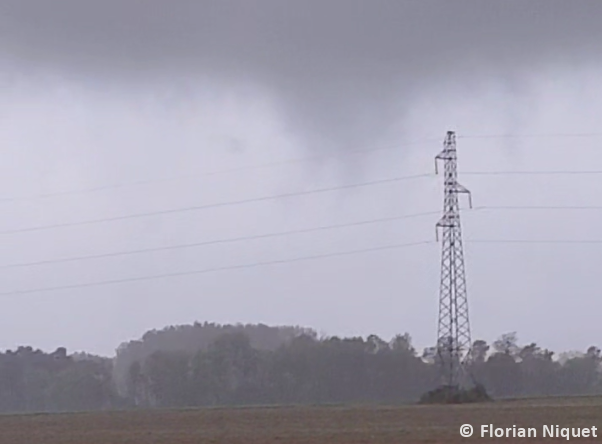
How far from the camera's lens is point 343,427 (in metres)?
48.7

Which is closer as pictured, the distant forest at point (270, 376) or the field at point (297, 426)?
the field at point (297, 426)

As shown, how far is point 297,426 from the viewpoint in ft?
167

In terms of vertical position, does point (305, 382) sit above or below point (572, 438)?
above

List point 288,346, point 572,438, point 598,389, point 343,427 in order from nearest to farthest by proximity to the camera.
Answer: point 572,438
point 343,427
point 598,389
point 288,346

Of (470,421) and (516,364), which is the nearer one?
(470,421)

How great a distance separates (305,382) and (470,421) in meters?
59.1

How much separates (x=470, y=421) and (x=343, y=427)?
5.39 meters

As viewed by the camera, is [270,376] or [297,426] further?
[270,376]

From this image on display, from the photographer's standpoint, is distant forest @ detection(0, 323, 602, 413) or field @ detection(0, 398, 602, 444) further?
distant forest @ detection(0, 323, 602, 413)

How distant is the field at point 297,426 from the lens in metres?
42.1

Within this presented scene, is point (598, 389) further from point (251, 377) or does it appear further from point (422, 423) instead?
point (422, 423)

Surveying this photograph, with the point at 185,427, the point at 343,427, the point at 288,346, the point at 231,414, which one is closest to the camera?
the point at 343,427

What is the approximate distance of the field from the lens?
138 feet

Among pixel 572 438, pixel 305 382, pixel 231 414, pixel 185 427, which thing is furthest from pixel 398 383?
pixel 572 438
